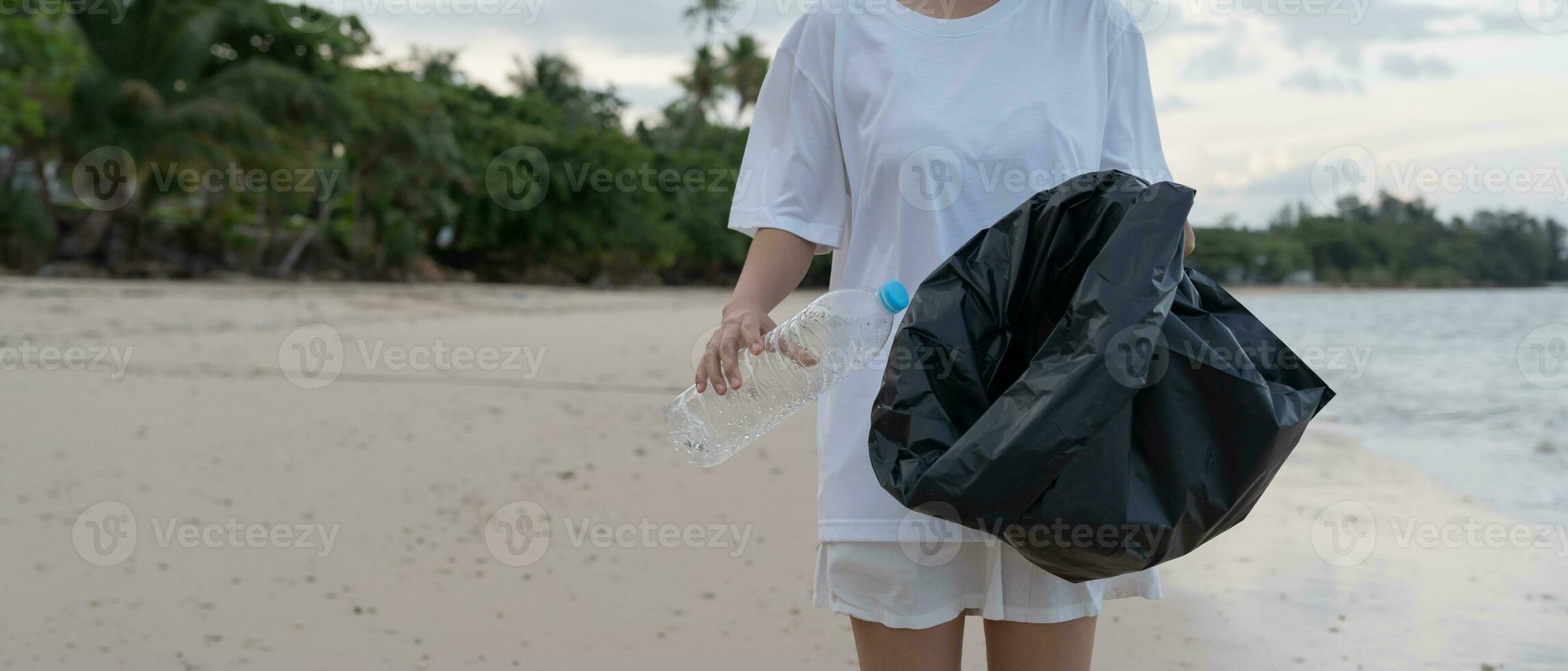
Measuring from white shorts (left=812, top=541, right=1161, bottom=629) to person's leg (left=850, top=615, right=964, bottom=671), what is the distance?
0.8 inches

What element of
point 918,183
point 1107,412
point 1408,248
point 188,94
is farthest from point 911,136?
point 188,94

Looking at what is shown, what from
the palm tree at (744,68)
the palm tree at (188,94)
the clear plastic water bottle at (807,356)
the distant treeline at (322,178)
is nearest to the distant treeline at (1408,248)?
the distant treeline at (322,178)

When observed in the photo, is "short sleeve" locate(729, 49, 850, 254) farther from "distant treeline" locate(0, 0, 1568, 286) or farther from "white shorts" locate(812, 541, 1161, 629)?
"distant treeline" locate(0, 0, 1568, 286)

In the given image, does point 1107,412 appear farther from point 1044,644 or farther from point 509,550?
point 509,550

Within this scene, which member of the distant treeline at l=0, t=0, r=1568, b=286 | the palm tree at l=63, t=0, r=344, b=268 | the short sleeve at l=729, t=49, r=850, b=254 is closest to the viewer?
the short sleeve at l=729, t=49, r=850, b=254

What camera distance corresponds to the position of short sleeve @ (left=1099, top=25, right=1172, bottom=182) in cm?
153

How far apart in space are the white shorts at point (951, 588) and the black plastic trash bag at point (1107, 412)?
0.47ft

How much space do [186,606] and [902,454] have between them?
121 inches

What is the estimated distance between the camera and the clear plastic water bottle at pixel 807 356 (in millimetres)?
1401

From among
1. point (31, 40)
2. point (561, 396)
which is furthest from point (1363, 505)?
point (31, 40)

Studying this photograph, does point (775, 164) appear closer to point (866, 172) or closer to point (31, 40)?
point (866, 172)

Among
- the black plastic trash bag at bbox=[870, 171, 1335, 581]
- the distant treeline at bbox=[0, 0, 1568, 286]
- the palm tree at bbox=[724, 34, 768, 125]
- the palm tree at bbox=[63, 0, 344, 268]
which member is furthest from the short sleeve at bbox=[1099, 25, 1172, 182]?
the palm tree at bbox=[724, 34, 768, 125]

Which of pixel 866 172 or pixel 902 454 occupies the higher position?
pixel 866 172

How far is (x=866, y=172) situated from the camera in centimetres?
148
